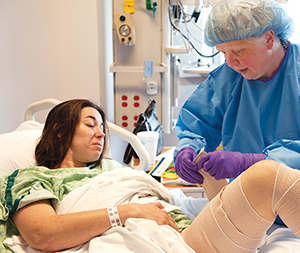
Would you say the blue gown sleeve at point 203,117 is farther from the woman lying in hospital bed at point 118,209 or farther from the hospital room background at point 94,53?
the hospital room background at point 94,53

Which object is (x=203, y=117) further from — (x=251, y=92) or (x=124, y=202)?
(x=124, y=202)

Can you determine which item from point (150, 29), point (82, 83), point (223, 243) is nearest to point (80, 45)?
point (82, 83)

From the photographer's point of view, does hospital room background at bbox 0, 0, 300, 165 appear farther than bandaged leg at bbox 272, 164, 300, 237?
Yes

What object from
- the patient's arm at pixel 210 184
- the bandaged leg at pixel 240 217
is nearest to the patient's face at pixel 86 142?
the patient's arm at pixel 210 184

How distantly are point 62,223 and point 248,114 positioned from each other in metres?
0.89

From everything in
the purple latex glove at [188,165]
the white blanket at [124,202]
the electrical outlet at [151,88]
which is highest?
the electrical outlet at [151,88]

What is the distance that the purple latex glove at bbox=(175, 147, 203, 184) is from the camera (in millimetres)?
1402

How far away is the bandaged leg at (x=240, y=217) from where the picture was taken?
3.03ft

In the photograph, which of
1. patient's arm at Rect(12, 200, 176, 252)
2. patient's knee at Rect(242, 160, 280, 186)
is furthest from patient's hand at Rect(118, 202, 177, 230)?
patient's knee at Rect(242, 160, 280, 186)

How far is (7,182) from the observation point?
1.26 m

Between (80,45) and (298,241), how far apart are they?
2.71m

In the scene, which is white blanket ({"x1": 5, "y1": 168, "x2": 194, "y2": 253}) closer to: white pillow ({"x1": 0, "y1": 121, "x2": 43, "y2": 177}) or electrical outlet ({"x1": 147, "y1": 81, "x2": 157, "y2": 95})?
white pillow ({"x1": 0, "y1": 121, "x2": 43, "y2": 177})

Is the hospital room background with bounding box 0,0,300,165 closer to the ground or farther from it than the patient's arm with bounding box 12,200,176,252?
farther from it

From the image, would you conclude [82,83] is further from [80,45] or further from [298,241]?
[298,241]
